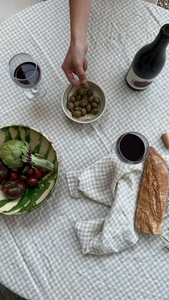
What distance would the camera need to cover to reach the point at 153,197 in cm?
66

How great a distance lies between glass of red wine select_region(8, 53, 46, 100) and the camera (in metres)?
0.67

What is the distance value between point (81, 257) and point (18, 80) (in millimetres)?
546

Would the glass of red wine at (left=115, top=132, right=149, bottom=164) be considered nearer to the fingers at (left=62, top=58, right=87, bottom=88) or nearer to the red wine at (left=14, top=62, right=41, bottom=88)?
the fingers at (left=62, top=58, right=87, bottom=88)

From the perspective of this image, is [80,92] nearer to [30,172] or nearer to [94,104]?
[94,104]

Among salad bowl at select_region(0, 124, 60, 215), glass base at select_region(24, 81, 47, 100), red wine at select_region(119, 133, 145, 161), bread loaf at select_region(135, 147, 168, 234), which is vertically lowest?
bread loaf at select_region(135, 147, 168, 234)

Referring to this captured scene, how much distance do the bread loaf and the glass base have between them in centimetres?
39

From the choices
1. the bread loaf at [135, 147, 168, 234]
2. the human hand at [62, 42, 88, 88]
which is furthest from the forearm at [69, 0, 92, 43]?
the bread loaf at [135, 147, 168, 234]

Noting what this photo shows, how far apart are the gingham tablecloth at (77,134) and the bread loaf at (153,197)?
0.05m

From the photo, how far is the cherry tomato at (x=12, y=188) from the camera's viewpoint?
2.04 feet

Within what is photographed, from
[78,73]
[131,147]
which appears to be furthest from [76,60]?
[131,147]

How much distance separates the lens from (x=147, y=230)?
644 mm

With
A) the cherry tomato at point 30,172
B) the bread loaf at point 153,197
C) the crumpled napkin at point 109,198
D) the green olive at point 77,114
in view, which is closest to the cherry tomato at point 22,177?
the cherry tomato at point 30,172

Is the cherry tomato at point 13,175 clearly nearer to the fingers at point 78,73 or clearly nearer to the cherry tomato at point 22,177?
the cherry tomato at point 22,177

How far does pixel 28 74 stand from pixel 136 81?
1.08ft
